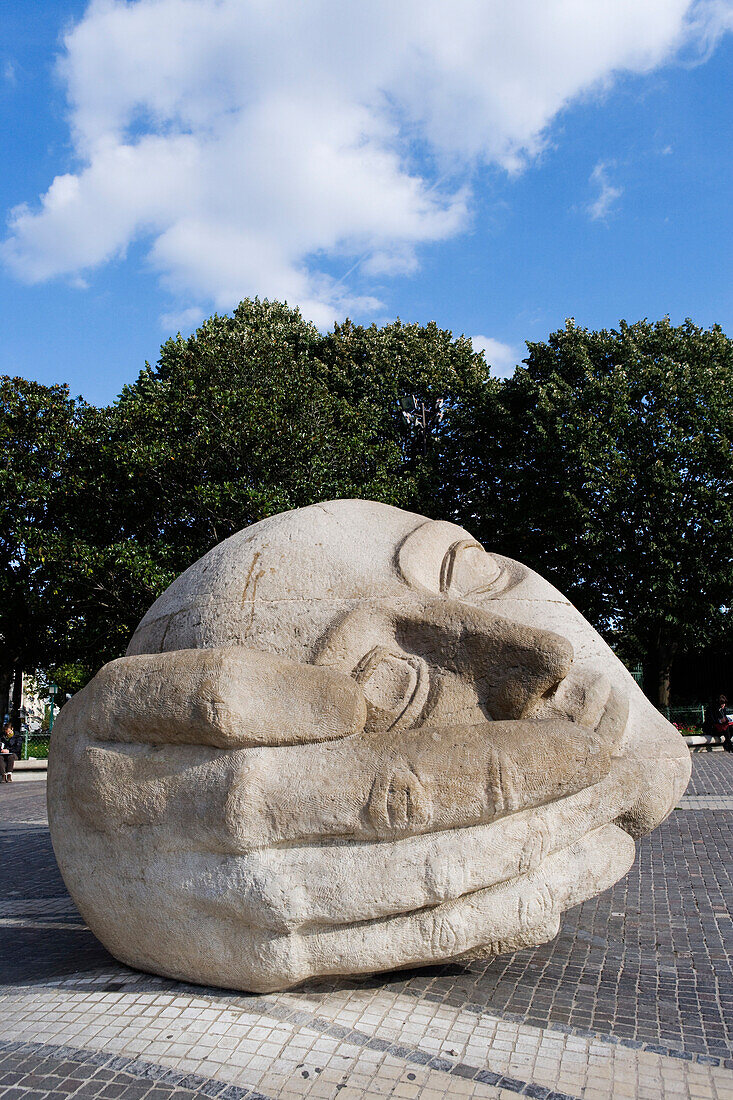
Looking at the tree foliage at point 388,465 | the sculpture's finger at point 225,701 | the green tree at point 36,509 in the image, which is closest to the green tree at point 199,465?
the tree foliage at point 388,465

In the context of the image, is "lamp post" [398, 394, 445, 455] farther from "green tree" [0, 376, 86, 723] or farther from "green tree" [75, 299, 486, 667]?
"green tree" [0, 376, 86, 723]

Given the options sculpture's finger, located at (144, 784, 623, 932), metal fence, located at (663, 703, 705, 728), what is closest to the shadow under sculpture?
sculpture's finger, located at (144, 784, 623, 932)

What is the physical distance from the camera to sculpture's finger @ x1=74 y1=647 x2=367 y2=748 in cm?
381

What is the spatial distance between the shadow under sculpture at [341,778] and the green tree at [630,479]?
11.9 metres

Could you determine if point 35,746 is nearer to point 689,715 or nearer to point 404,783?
point 689,715

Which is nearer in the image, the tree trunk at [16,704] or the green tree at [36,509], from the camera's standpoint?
the green tree at [36,509]

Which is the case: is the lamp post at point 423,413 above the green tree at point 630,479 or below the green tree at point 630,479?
above

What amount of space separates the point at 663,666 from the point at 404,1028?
16.6 metres

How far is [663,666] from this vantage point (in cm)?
1894

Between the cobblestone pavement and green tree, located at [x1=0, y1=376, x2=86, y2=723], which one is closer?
the cobblestone pavement

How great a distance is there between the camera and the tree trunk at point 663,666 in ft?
61.3

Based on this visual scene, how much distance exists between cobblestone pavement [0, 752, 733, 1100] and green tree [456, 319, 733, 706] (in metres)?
11.4

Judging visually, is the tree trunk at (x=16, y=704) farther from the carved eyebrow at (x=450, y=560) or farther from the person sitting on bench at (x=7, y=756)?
the carved eyebrow at (x=450, y=560)

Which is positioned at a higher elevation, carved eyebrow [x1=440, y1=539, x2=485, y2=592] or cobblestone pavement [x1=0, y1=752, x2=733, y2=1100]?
carved eyebrow [x1=440, y1=539, x2=485, y2=592]
